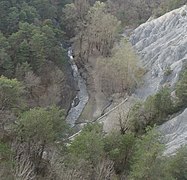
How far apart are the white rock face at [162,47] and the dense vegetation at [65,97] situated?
2.49 metres

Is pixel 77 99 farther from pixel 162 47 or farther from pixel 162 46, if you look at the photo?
pixel 162 46

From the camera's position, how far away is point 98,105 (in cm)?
5969

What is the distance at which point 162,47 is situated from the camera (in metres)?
61.7

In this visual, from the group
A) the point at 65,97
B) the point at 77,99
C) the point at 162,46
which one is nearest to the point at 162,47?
the point at 162,46

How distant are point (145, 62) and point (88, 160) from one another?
34.5 metres

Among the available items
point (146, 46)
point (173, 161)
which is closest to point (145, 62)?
point (146, 46)

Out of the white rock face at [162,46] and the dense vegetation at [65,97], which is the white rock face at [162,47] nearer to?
the white rock face at [162,46]

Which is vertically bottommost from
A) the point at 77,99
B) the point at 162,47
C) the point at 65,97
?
the point at 162,47

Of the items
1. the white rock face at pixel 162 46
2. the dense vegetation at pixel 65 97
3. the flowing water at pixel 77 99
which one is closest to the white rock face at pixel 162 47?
the white rock face at pixel 162 46

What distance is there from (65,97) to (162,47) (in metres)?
17.0

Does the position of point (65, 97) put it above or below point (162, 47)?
above

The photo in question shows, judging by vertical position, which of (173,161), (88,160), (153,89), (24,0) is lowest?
(153,89)

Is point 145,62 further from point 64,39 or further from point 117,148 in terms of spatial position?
point 117,148

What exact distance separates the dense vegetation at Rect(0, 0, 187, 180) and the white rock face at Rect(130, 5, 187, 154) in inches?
97.9
